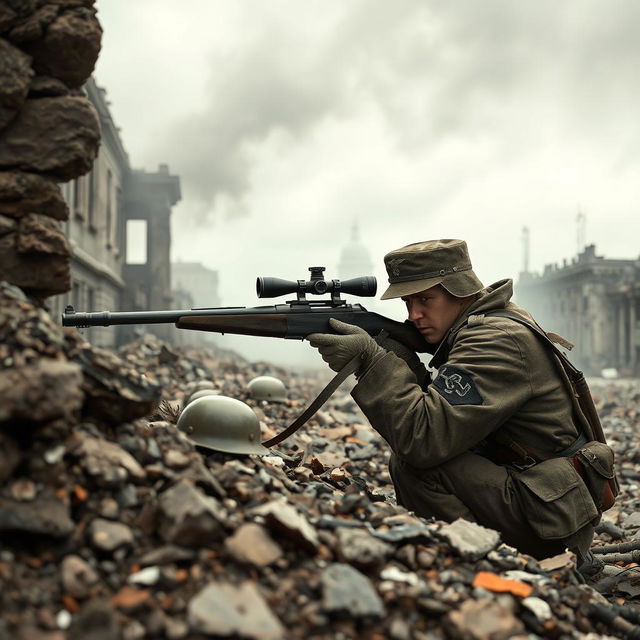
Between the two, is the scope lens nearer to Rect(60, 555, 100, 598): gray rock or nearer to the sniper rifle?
the sniper rifle

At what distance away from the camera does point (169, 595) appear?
6.89 ft

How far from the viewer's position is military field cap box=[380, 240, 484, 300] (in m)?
3.86

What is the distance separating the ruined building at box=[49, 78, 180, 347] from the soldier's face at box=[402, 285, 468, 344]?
34.8ft

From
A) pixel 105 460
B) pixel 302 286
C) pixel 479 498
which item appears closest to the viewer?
pixel 105 460

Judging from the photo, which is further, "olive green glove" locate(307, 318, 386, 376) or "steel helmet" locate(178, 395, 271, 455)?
"olive green glove" locate(307, 318, 386, 376)

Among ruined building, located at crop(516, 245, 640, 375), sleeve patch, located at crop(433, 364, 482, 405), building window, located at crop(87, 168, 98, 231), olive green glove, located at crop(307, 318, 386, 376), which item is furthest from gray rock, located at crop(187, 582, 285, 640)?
ruined building, located at crop(516, 245, 640, 375)

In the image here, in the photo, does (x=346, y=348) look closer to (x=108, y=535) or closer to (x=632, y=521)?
(x=108, y=535)

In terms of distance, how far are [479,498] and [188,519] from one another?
184 centimetres

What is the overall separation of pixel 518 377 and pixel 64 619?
2.46 m

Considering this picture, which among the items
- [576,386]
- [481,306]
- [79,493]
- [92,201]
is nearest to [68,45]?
[79,493]

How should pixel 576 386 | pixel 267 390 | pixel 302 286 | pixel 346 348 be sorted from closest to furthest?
1. pixel 346 348
2. pixel 576 386
3. pixel 302 286
4. pixel 267 390

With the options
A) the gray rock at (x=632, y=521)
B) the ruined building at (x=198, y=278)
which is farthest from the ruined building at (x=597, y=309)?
the ruined building at (x=198, y=278)

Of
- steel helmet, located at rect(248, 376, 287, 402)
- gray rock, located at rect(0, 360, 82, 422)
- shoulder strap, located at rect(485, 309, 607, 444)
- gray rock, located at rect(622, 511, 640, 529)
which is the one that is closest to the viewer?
gray rock, located at rect(0, 360, 82, 422)

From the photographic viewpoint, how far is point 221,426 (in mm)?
3527
